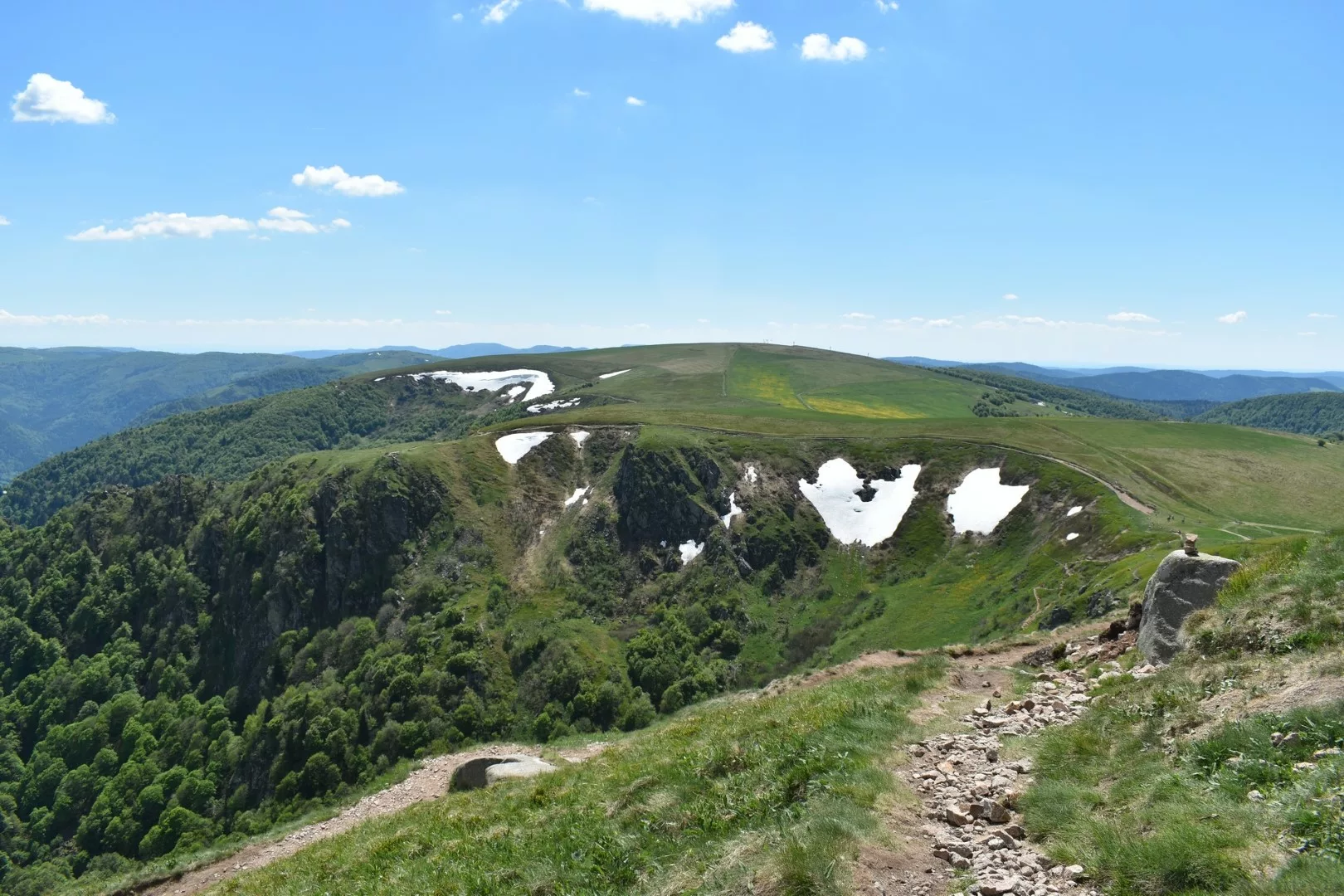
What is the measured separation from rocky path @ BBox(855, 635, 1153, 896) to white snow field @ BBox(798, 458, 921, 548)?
8764cm

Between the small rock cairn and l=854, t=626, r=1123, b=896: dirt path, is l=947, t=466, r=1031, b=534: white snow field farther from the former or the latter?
the small rock cairn

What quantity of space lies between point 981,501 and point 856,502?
19.6 meters

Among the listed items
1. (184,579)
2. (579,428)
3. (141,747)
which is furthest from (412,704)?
(184,579)

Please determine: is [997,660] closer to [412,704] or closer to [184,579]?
[412,704]

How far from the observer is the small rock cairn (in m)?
9.76

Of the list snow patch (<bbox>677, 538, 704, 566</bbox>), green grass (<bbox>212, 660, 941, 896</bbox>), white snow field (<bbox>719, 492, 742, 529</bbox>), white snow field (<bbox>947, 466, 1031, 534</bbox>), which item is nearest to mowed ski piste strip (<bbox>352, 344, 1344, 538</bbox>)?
white snow field (<bbox>947, 466, 1031, 534</bbox>)

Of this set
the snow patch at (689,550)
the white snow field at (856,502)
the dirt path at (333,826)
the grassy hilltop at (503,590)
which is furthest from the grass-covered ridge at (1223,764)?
the snow patch at (689,550)

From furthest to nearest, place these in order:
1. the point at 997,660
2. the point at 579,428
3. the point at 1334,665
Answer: the point at 579,428
the point at 997,660
the point at 1334,665

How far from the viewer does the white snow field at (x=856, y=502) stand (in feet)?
347

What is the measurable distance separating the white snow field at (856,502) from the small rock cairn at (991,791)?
3442 inches

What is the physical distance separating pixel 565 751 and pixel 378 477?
302ft

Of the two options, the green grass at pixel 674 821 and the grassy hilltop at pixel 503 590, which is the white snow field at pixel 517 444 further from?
the green grass at pixel 674 821

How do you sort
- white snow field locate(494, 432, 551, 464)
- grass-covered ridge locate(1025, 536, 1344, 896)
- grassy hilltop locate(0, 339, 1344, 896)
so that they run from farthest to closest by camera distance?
white snow field locate(494, 432, 551, 464) → grassy hilltop locate(0, 339, 1344, 896) → grass-covered ridge locate(1025, 536, 1344, 896)

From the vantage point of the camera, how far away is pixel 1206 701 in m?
13.9
